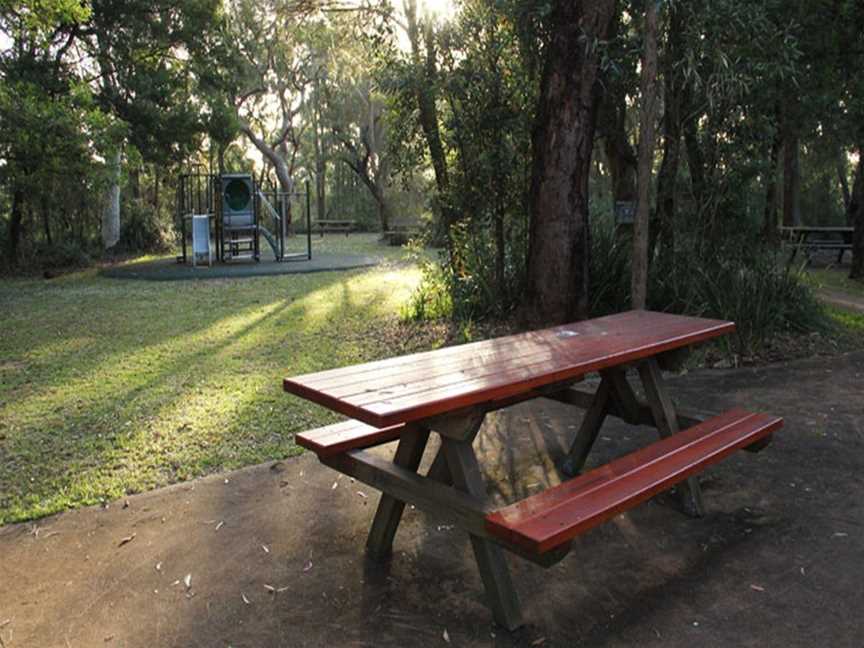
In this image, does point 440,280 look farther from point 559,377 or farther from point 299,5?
point 559,377

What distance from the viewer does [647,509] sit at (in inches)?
135

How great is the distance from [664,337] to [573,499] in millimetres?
1275

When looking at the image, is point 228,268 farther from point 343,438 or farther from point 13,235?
point 343,438

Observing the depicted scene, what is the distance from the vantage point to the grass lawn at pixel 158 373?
13.3 ft

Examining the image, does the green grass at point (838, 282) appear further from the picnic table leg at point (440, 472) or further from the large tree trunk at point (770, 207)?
the picnic table leg at point (440, 472)

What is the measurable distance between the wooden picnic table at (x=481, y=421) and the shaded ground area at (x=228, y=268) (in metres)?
11.4

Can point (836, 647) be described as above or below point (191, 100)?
below

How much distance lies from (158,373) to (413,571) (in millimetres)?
4089

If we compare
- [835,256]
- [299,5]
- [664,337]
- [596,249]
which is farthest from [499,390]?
[835,256]

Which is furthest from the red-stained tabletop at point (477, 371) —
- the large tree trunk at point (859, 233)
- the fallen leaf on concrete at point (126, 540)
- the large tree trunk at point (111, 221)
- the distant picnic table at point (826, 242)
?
the large tree trunk at point (111, 221)

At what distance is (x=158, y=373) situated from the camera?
6242 mm

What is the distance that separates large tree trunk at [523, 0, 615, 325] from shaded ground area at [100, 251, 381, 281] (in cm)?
890

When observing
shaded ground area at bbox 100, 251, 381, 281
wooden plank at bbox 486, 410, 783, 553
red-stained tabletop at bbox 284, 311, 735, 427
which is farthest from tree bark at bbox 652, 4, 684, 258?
shaded ground area at bbox 100, 251, 381, 281

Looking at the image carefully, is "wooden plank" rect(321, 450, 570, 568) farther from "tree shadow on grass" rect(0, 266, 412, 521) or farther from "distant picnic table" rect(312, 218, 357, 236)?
"distant picnic table" rect(312, 218, 357, 236)
